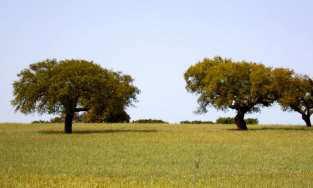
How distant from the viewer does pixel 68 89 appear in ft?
199

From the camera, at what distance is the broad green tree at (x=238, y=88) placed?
73562mm

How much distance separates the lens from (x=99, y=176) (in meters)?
26.0

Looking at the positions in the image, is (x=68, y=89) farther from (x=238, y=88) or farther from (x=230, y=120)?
(x=230, y=120)

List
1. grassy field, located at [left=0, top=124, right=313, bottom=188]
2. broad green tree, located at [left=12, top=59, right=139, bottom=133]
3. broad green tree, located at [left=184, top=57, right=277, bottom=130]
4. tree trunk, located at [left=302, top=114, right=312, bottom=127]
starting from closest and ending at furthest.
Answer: grassy field, located at [left=0, top=124, right=313, bottom=188] → broad green tree, located at [left=12, top=59, right=139, bottom=133] → broad green tree, located at [left=184, top=57, right=277, bottom=130] → tree trunk, located at [left=302, top=114, right=312, bottom=127]

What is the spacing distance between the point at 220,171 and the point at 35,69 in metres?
39.2

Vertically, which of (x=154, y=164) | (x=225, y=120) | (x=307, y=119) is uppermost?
(x=225, y=120)

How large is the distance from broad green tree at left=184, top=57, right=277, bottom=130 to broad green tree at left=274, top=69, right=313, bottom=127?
100 cm

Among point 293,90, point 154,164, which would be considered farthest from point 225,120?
point 154,164

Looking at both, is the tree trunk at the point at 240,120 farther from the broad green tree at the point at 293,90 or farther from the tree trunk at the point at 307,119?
the tree trunk at the point at 307,119

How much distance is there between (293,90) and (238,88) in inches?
269

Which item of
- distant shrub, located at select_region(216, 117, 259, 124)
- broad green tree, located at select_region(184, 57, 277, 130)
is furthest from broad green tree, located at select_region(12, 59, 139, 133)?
distant shrub, located at select_region(216, 117, 259, 124)

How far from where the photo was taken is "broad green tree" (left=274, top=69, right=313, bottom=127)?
2950 inches

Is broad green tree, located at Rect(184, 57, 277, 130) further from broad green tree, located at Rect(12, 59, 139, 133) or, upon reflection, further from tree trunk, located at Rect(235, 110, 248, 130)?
broad green tree, located at Rect(12, 59, 139, 133)

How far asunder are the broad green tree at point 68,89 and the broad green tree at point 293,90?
1903 cm
